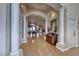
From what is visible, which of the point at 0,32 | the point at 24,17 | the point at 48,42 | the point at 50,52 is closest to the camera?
the point at 0,32

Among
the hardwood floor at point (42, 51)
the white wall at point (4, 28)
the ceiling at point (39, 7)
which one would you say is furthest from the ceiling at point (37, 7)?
the hardwood floor at point (42, 51)

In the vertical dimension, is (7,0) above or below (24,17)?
above

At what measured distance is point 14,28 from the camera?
88.2 inches

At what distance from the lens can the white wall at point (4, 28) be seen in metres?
2.13

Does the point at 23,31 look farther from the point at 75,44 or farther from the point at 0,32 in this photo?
the point at 75,44

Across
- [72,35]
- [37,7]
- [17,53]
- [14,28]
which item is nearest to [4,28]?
[14,28]

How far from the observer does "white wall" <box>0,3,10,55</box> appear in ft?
6.98

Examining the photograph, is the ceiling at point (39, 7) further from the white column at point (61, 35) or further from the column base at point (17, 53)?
the column base at point (17, 53)

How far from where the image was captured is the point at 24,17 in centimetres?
262

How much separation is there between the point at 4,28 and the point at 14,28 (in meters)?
0.20

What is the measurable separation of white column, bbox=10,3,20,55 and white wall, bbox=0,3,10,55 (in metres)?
0.10

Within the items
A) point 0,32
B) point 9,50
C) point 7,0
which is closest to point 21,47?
point 9,50

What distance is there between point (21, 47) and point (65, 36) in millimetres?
1135

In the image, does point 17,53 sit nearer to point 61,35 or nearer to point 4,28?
point 4,28
